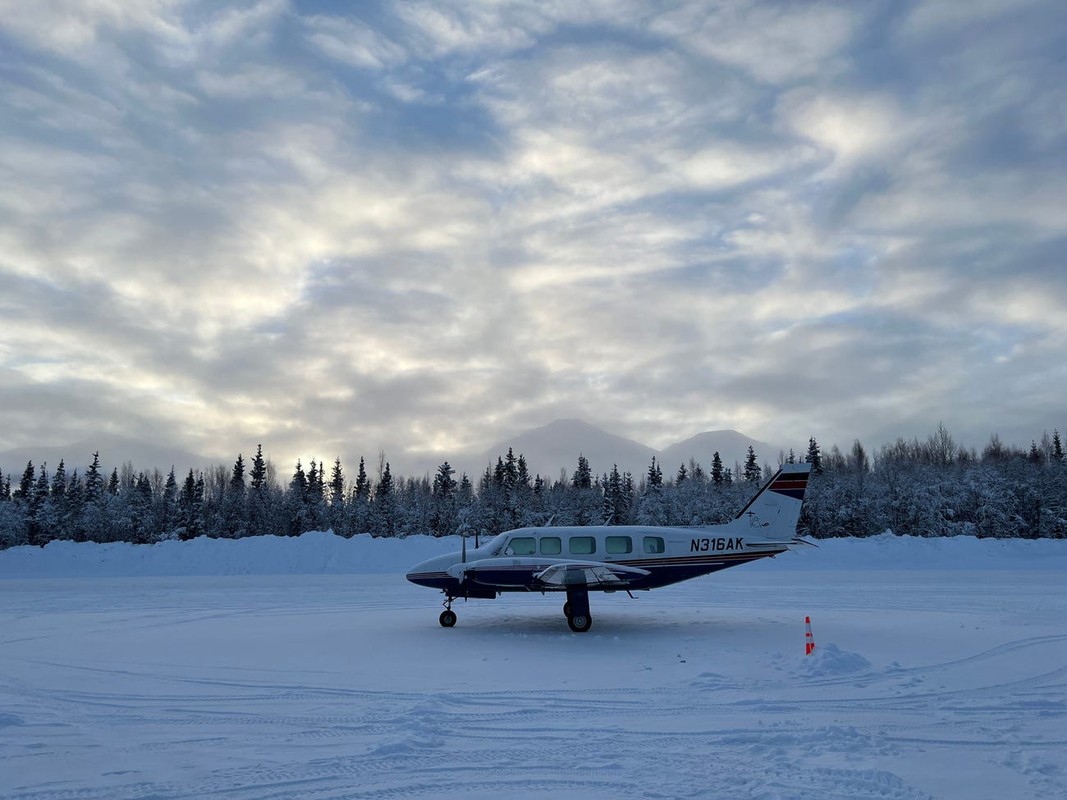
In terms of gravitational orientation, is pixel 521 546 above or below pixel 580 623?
above

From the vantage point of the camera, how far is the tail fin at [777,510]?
817 inches

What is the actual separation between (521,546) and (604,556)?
7.65 feet

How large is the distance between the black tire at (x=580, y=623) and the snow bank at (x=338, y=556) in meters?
24.9

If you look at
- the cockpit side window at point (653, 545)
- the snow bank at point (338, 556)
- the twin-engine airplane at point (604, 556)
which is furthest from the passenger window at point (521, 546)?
the snow bank at point (338, 556)

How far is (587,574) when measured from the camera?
19109 mm

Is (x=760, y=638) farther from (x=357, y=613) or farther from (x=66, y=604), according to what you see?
(x=66, y=604)

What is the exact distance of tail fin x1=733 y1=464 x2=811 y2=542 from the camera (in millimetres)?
20750

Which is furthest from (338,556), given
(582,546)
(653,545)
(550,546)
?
(653,545)

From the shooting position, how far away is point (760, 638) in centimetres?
1712

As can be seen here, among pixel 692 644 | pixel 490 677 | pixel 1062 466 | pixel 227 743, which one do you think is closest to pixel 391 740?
pixel 227 743

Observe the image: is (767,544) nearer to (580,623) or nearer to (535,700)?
(580,623)

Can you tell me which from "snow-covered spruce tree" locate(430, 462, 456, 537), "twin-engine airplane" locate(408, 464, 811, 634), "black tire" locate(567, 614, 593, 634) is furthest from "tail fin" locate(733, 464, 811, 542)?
"snow-covered spruce tree" locate(430, 462, 456, 537)

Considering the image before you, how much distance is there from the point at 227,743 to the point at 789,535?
16322mm

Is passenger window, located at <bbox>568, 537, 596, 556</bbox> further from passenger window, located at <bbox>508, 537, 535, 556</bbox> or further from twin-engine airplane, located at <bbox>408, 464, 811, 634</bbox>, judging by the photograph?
passenger window, located at <bbox>508, 537, 535, 556</bbox>
